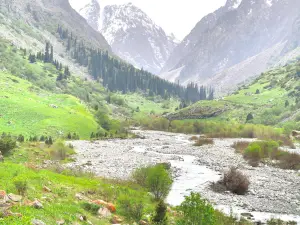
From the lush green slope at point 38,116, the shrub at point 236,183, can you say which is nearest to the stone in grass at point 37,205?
the shrub at point 236,183

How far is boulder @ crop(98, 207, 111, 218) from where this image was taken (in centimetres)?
2112

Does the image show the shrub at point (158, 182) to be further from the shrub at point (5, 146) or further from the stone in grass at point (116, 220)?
the shrub at point (5, 146)

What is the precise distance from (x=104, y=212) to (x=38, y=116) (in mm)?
65110

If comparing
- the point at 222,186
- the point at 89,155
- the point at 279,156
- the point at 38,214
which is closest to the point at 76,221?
the point at 38,214

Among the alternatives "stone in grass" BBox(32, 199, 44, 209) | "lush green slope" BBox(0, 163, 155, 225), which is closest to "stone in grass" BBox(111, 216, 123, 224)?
"lush green slope" BBox(0, 163, 155, 225)

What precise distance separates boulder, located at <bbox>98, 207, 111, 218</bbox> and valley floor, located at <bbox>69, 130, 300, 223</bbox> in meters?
11.9

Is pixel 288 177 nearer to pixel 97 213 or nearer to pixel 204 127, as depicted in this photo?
pixel 97 213

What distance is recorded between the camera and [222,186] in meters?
39.4

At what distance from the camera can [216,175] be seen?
46688 millimetres

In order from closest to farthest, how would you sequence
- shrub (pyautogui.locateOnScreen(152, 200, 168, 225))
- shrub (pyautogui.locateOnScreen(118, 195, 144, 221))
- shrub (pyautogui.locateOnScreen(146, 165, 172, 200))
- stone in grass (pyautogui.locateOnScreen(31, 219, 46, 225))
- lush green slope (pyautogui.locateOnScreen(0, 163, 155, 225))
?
stone in grass (pyautogui.locateOnScreen(31, 219, 46, 225)), lush green slope (pyautogui.locateOnScreen(0, 163, 155, 225)), shrub (pyautogui.locateOnScreen(152, 200, 168, 225)), shrub (pyautogui.locateOnScreen(118, 195, 144, 221)), shrub (pyautogui.locateOnScreen(146, 165, 172, 200))

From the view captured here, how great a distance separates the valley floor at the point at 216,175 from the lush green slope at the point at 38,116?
1478cm

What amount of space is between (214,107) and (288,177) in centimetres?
12786

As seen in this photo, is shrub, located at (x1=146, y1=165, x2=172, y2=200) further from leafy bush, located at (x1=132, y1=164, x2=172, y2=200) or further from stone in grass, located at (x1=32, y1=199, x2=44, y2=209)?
stone in grass, located at (x1=32, y1=199, x2=44, y2=209)

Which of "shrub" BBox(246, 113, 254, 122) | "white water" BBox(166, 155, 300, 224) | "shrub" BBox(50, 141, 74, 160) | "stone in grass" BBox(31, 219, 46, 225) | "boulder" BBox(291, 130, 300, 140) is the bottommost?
"white water" BBox(166, 155, 300, 224)
